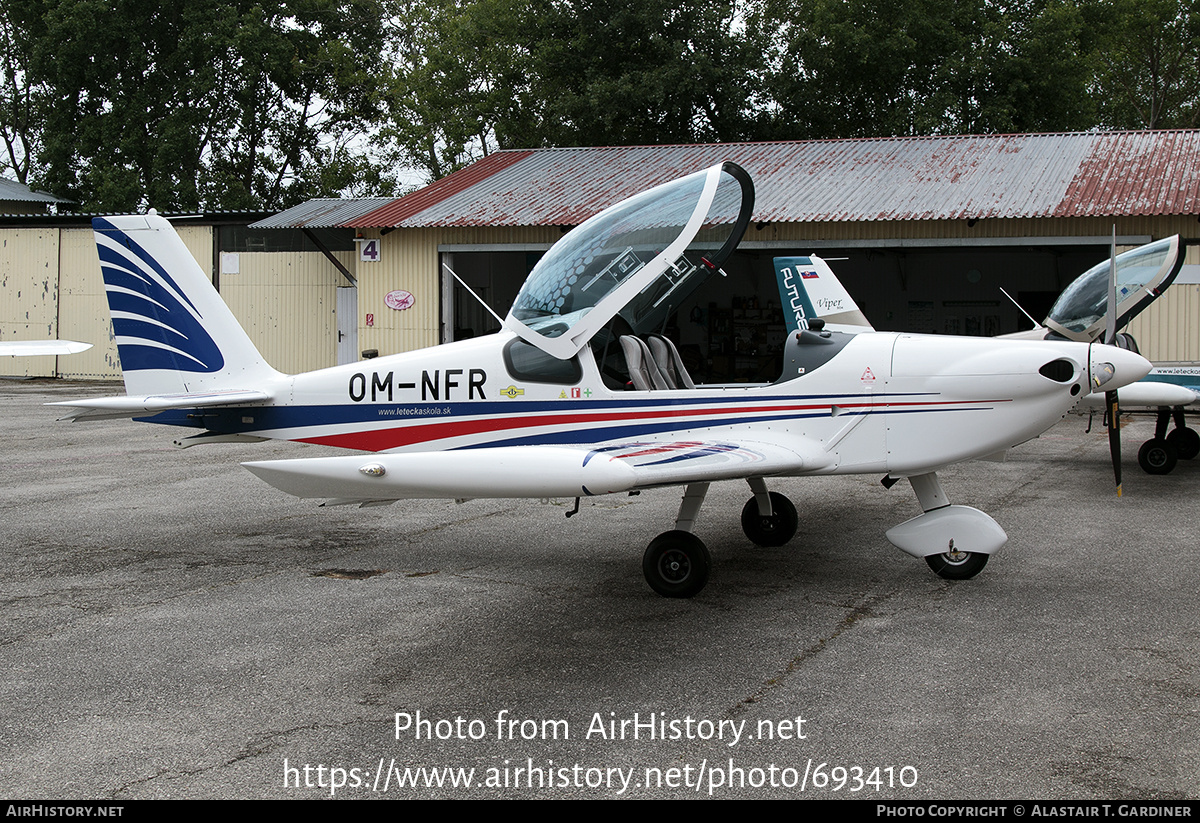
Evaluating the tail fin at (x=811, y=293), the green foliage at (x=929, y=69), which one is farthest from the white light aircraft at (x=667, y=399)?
the green foliage at (x=929, y=69)

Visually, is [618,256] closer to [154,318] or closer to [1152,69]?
[154,318]

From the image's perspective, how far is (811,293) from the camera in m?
14.5

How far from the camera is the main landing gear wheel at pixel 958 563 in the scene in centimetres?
620

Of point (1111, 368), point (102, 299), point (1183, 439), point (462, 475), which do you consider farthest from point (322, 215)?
point (1111, 368)

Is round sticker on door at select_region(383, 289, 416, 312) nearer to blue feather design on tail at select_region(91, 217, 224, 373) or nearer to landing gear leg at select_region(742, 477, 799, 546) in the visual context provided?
blue feather design on tail at select_region(91, 217, 224, 373)

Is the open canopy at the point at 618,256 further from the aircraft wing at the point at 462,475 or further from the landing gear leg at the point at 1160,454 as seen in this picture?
the landing gear leg at the point at 1160,454

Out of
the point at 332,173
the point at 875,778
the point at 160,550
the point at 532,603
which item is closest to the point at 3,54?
the point at 332,173

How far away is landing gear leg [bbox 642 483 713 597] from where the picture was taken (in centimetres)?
588

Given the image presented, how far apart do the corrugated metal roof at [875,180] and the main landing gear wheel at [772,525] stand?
1174 centimetres

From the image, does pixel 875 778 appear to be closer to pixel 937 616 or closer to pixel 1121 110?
pixel 937 616

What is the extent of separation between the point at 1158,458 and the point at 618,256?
775 cm

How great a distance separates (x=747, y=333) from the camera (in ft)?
87.8

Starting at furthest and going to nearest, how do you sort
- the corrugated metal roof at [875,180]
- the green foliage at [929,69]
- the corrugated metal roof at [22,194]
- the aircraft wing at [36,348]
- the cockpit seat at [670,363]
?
the corrugated metal roof at [22,194] → the green foliage at [929,69] → the corrugated metal roof at [875,180] → the cockpit seat at [670,363] → the aircraft wing at [36,348]
